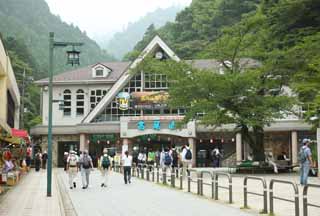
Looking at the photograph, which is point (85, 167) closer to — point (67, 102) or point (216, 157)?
point (216, 157)

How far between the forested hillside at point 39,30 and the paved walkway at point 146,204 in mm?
64650

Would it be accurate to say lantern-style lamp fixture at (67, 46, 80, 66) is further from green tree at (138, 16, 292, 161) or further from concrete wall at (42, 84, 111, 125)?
concrete wall at (42, 84, 111, 125)

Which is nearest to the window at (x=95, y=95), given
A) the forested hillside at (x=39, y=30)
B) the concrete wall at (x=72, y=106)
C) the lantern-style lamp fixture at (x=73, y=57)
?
the concrete wall at (x=72, y=106)

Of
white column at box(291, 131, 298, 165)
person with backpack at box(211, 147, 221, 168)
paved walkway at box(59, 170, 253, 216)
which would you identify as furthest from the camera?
white column at box(291, 131, 298, 165)

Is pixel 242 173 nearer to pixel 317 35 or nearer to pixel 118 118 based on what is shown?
pixel 317 35

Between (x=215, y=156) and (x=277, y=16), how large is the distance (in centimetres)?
1449

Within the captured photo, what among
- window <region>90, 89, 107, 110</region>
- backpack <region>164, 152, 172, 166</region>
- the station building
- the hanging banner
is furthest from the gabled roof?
backpack <region>164, 152, 172, 166</region>

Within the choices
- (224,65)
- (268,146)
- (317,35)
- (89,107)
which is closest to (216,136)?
(268,146)

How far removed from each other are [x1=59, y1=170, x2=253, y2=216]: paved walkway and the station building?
84.4ft

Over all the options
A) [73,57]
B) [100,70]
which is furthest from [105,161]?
[100,70]

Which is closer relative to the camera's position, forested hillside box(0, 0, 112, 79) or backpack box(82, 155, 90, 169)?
backpack box(82, 155, 90, 169)

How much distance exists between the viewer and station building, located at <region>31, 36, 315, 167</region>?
45594mm

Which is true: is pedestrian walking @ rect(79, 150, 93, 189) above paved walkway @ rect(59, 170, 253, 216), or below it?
above

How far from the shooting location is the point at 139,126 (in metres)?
46.7
